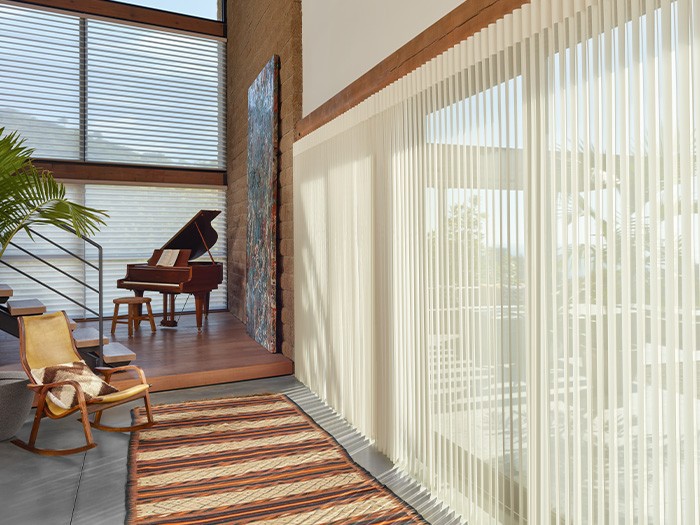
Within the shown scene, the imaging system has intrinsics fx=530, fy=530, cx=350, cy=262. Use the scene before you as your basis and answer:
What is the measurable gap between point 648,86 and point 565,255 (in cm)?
64

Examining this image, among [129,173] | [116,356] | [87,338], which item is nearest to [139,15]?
[129,173]

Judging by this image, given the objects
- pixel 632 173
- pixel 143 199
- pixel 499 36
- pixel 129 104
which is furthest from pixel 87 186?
pixel 632 173

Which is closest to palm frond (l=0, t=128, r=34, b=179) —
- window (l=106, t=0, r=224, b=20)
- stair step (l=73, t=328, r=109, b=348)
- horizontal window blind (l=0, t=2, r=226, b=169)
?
stair step (l=73, t=328, r=109, b=348)

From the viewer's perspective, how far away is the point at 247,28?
781cm

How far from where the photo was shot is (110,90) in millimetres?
8828

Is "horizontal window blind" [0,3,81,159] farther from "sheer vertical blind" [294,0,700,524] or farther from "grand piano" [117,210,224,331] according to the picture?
"sheer vertical blind" [294,0,700,524]

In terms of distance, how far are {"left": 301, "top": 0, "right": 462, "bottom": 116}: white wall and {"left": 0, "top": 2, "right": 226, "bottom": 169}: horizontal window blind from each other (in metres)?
4.71

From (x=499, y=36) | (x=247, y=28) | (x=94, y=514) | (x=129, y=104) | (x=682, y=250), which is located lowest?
(x=94, y=514)

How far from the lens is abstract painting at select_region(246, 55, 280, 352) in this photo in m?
5.95

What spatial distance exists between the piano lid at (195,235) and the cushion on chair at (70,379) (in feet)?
12.7

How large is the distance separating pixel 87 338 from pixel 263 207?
8.05 feet

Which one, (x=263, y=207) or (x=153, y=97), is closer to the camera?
(x=263, y=207)

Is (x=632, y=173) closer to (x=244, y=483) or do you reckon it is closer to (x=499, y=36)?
(x=499, y=36)

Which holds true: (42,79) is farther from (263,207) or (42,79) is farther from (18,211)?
(18,211)
